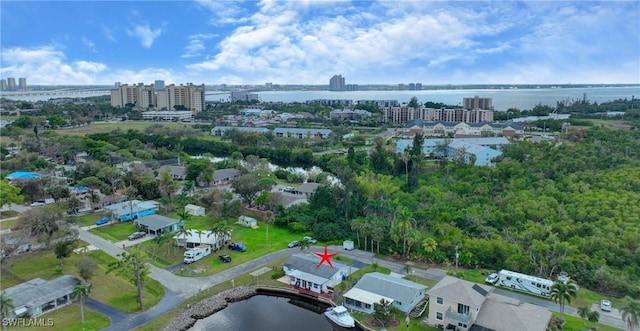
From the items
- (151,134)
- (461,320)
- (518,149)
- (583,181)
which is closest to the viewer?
(461,320)

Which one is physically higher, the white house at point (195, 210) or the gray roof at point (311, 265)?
the white house at point (195, 210)

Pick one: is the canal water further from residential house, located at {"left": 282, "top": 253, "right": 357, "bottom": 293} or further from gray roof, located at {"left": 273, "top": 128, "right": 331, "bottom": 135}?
gray roof, located at {"left": 273, "top": 128, "right": 331, "bottom": 135}

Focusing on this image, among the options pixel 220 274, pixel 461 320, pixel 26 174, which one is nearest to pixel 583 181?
pixel 461 320

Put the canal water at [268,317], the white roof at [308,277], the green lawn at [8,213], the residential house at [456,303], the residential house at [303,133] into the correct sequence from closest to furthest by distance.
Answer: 1. the residential house at [456,303]
2. the canal water at [268,317]
3. the white roof at [308,277]
4. the green lawn at [8,213]
5. the residential house at [303,133]

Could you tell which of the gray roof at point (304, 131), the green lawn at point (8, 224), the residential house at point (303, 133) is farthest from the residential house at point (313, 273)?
the gray roof at point (304, 131)

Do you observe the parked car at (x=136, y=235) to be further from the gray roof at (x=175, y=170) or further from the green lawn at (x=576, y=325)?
the green lawn at (x=576, y=325)

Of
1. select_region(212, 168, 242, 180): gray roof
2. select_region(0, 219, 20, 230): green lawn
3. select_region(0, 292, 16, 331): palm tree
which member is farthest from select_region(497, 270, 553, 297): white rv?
select_region(0, 219, 20, 230): green lawn

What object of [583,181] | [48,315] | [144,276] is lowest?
[48,315]

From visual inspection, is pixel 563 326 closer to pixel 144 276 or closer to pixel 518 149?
pixel 144 276
